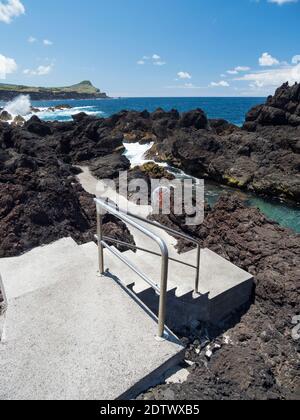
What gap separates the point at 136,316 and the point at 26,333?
3.69 feet

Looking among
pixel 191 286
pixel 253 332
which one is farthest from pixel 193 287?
pixel 253 332

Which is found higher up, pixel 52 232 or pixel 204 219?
pixel 52 232

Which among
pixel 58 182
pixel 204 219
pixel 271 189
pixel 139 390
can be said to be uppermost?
pixel 58 182

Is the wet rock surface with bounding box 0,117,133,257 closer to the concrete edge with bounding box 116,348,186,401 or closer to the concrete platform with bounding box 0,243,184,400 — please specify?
the concrete platform with bounding box 0,243,184,400

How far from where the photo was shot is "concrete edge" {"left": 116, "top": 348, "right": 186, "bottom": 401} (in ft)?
8.82

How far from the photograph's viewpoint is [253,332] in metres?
4.73

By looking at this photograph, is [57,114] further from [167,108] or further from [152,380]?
[152,380]

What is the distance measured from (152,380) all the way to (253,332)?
244 centimetres

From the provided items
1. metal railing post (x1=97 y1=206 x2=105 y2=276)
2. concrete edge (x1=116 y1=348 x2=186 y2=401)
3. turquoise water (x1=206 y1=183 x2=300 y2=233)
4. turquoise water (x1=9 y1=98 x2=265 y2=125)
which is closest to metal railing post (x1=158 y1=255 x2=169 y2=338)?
concrete edge (x1=116 y1=348 x2=186 y2=401)

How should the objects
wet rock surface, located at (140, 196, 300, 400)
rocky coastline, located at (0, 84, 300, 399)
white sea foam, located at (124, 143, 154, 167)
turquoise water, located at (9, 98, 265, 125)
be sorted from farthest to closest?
turquoise water, located at (9, 98, 265, 125) → white sea foam, located at (124, 143, 154, 167) → rocky coastline, located at (0, 84, 300, 399) → wet rock surface, located at (140, 196, 300, 400)

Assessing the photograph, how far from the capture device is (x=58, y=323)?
131 inches

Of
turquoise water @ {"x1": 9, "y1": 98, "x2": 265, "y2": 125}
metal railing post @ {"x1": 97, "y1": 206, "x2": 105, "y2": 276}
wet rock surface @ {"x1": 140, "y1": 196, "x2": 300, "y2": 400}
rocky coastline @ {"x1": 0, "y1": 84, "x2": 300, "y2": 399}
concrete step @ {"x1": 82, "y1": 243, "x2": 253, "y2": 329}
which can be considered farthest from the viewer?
turquoise water @ {"x1": 9, "y1": 98, "x2": 265, "y2": 125}

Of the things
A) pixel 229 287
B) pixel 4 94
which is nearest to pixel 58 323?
pixel 229 287
